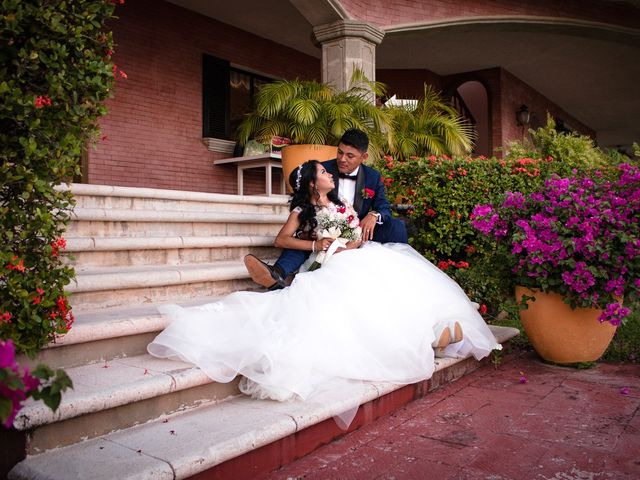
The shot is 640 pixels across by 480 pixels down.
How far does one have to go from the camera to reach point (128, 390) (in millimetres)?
2309

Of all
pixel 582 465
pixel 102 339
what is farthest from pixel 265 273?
pixel 582 465

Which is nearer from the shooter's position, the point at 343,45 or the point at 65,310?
the point at 65,310

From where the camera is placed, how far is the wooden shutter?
30.1 ft

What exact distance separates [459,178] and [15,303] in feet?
14.0

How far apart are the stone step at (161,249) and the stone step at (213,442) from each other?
1368 mm

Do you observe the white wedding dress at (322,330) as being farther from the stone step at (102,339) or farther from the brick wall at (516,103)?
the brick wall at (516,103)

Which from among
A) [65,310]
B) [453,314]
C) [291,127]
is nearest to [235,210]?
[291,127]

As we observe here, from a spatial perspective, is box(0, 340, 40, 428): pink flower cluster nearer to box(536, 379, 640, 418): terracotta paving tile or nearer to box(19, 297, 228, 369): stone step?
box(19, 297, 228, 369): stone step

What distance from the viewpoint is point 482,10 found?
9.41 m

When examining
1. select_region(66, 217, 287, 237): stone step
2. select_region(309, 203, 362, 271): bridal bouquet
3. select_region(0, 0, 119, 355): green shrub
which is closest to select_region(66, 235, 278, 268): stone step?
select_region(66, 217, 287, 237): stone step

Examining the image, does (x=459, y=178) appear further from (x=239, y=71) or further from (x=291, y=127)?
(x=239, y=71)

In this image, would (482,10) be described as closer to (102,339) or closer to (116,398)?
(102,339)

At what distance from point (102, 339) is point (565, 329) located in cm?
315

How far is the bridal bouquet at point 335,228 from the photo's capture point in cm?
392
